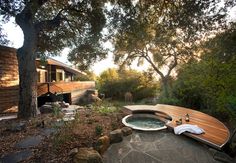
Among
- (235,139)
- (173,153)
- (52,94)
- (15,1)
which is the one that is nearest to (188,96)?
(235,139)

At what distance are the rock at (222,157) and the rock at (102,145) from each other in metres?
2.86

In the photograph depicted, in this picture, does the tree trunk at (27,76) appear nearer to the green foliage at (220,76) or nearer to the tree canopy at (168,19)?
the tree canopy at (168,19)

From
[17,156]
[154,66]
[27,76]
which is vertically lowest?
[17,156]

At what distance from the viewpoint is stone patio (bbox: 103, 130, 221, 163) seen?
16.2 ft

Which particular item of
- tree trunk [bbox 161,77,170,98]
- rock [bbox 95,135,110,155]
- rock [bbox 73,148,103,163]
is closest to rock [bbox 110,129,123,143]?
→ rock [bbox 95,135,110,155]

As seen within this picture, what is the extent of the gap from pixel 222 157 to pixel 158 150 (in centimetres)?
163

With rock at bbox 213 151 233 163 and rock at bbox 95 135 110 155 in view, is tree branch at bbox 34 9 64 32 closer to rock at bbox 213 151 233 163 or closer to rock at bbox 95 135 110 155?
rock at bbox 95 135 110 155

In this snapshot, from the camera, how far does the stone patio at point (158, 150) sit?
4934 mm

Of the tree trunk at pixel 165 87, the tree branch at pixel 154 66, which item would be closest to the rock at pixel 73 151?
the tree trunk at pixel 165 87

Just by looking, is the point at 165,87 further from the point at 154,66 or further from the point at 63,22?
the point at 63,22

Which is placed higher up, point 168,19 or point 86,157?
Result: point 168,19

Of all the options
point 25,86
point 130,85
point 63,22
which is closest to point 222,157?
point 25,86

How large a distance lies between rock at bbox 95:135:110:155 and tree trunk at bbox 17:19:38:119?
438cm

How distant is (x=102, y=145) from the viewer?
16.8 ft
